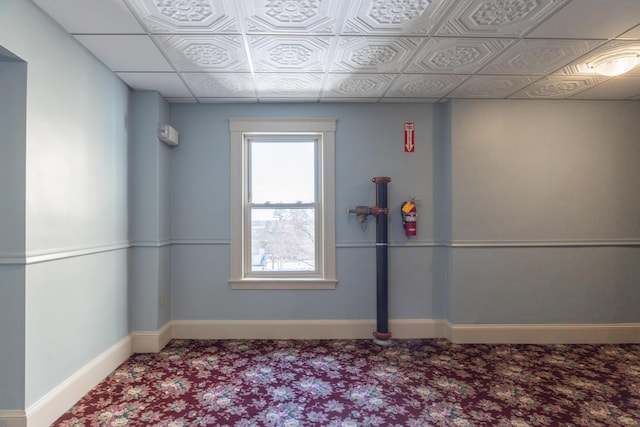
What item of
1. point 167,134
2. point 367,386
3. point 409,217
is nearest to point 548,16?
point 409,217

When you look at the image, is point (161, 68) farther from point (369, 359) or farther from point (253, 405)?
point (369, 359)

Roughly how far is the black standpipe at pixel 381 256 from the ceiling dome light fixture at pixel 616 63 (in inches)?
71.7

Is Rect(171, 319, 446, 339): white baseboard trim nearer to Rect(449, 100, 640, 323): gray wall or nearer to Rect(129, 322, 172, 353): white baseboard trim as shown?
Rect(129, 322, 172, 353): white baseboard trim

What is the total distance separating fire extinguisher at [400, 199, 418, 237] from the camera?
3199 millimetres

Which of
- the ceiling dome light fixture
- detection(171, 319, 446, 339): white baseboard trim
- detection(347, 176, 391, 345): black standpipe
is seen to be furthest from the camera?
detection(171, 319, 446, 339): white baseboard trim

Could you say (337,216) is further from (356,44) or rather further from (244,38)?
(244,38)

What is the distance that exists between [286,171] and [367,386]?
2147 millimetres

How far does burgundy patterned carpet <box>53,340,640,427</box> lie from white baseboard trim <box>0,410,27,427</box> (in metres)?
0.25

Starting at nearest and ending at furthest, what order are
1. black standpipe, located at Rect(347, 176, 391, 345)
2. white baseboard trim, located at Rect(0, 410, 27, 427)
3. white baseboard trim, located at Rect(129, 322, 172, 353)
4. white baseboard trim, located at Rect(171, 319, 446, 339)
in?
1. white baseboard trim, located at Rect(0, 410, 27, 427)
2. white baseboard trim, located at Rect(129, 322, 172, 353)
3. black standpipe, located at Rect(347, 176, 391, 345)
4. white baseboard trim, located at Rect(171, 319, 446, 339)

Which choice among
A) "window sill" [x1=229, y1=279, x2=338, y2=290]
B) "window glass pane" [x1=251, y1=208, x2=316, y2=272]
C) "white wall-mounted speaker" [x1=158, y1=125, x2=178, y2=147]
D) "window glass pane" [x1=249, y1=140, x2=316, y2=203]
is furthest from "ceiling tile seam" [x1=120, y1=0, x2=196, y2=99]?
"window sill" [x1=229, y1=279, x2=338, y2=290]

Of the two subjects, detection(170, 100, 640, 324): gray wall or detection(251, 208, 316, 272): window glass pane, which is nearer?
detection(170, 100, 640, 324): gray wall

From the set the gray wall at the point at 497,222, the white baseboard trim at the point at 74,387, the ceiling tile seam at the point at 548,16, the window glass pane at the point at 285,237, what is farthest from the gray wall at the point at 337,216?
the ceiling tile seam at the point at 548,16

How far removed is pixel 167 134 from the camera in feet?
9.72

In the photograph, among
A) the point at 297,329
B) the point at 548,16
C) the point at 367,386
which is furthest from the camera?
the point at 297,329
